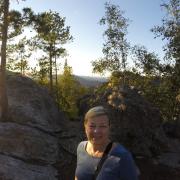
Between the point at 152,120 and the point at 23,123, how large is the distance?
7.97 m

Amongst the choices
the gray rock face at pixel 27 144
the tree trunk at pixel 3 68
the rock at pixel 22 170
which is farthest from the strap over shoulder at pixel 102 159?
the tree trunk at pixel 3 68

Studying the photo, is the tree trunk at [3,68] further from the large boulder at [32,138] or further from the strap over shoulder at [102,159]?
the strap over shoulder at [102,159]

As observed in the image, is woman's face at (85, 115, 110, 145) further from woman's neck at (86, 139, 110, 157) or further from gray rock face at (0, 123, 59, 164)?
gray rock face at (0, 123, 59, 164)

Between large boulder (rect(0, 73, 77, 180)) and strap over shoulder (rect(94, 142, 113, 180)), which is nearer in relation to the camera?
strap over shoulder (rect(94, 142, 113, 180))

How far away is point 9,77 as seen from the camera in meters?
26.8

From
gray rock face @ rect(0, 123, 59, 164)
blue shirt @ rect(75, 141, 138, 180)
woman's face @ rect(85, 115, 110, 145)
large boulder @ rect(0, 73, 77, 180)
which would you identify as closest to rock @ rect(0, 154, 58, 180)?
large boulder @ rect(0, 73, 77, 180)

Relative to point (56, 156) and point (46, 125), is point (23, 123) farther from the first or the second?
point (56, 156)

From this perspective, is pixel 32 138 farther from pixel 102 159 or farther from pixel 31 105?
pixel 102 159

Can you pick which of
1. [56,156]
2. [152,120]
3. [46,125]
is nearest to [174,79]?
[152,120]

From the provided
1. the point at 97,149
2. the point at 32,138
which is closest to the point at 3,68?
the point at 32,138

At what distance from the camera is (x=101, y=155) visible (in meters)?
3.26

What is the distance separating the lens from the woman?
10.2 feet

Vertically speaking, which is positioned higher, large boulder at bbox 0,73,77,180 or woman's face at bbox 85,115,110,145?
woman's face at bbox 85,115,110,145

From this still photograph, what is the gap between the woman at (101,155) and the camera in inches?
122
